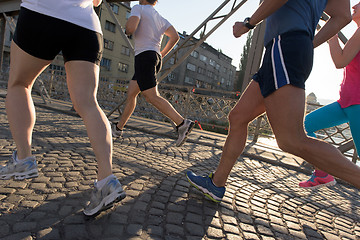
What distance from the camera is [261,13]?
5.87ft

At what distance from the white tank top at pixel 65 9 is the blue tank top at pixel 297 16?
1275 mm

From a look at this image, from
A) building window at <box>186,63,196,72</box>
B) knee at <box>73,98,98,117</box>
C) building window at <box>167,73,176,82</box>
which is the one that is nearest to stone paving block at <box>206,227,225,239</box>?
knee at <box>73,98,98,117</box>

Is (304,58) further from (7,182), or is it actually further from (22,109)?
(7,182)

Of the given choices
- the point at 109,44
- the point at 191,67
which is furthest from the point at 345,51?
the point at 191,67

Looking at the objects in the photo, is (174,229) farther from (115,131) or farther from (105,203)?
(115,131)

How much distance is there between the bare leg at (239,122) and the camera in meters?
2.03

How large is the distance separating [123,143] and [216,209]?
2.29 m

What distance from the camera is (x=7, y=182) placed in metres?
1.94

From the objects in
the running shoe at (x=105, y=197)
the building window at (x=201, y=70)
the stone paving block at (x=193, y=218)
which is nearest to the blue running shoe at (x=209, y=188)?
the stone paving block at (x=193, y=218)

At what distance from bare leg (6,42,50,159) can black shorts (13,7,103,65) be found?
114mm

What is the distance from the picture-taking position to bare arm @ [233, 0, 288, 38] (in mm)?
1716

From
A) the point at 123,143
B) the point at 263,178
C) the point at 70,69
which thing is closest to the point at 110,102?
the point at 123,143

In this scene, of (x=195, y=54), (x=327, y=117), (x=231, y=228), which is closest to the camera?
(x=231, y=228)

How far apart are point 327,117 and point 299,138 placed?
4.34 feet
